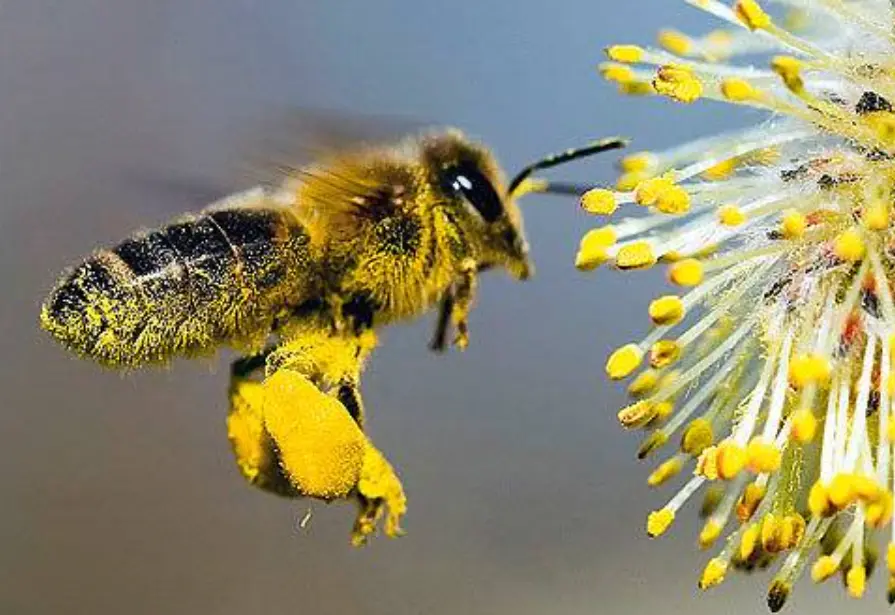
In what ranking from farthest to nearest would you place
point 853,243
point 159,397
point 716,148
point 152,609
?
point 159,397 → point 152,609 → point 716,148 → point 853,243

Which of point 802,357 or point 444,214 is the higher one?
point 444,214

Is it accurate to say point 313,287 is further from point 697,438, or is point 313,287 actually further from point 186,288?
point 697,438

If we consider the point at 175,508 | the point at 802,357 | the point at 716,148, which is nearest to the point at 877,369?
the point at 802,357

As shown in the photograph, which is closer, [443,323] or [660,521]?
[660,521]

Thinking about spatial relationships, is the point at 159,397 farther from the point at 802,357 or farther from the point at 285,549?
the point at 802,357

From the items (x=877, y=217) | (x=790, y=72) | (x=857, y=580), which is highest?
(x=790, y=72)

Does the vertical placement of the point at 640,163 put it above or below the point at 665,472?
above

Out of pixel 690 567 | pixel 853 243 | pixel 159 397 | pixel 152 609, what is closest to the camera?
pixel 853 243

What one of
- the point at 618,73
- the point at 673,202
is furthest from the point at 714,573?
the point at 618,73
